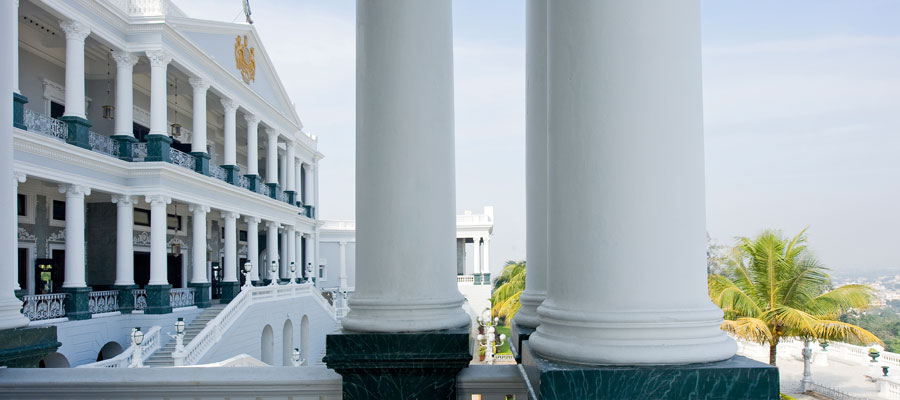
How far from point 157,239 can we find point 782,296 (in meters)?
20.5

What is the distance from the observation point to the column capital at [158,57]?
22672 mm

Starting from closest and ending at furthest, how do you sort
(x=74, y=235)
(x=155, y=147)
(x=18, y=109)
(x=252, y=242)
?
(x=18, y=109)
(x=74, y=235)
(x=155, y=147)
(x=252, y=242)

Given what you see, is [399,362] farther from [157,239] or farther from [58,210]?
[58,210]

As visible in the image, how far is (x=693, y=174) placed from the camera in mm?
3055

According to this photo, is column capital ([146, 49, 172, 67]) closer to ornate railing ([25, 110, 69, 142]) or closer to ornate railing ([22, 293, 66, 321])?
ornate railing ([25, 110, 69, 142])

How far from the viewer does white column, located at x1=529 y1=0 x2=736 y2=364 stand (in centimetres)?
296

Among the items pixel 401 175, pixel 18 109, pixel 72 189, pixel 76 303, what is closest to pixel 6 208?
pixel 401 175

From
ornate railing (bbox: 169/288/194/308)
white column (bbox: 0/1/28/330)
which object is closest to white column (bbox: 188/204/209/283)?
ornate railing (bbox: 169/288/194/308)

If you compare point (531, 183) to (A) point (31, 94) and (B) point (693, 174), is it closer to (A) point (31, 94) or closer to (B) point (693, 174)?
(B) point (693, 174)

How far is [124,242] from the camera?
22219 mm

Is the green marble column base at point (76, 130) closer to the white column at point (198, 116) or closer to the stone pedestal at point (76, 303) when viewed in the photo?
the stone pedestal at point (76, 303)

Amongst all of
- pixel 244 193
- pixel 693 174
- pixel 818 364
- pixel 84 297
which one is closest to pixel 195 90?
pixel 244 193

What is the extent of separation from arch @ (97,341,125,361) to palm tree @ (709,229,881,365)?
1877cm

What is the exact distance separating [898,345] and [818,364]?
31.7m
